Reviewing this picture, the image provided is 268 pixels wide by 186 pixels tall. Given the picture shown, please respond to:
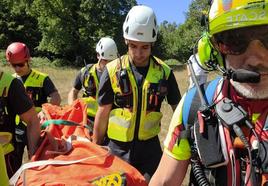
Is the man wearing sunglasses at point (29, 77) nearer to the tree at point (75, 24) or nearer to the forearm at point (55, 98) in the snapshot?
the forearm at point (55, 98)

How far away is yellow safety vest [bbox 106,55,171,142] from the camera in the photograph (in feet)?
14.5

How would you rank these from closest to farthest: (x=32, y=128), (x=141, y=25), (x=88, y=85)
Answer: (x=32, y=128), (x=141, y=25), (x=88, y=85)

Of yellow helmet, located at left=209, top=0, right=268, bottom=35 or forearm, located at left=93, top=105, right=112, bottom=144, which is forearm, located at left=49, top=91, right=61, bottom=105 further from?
yellow helmet, located at left=209, top=0, right=268, bottom=35

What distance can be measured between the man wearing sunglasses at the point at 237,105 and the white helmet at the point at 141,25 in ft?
8.34

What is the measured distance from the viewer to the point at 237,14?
70.6 inches

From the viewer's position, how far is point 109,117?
15.2ft

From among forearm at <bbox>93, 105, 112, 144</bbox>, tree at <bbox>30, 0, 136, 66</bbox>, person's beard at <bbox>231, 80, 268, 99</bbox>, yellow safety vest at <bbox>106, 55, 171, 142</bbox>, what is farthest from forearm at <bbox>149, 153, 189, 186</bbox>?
tree at <bbox>30, 0, 136, 66</bbox>

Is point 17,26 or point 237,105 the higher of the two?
point 237,105

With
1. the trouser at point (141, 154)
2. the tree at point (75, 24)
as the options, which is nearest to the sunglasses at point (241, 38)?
the trouser at point (141, 154)

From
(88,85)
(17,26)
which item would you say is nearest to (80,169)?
(88,85)

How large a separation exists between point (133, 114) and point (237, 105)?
8.74 ft

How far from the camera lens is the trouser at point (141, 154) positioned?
4.47 m

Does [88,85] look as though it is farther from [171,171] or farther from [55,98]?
[171,171]

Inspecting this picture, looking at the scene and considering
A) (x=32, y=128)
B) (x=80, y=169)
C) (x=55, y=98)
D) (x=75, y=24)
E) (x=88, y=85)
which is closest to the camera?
(x=80, y=169)
